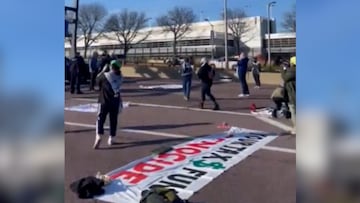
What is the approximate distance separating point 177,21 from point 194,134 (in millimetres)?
1289

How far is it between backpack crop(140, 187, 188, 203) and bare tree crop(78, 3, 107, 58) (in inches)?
32.5

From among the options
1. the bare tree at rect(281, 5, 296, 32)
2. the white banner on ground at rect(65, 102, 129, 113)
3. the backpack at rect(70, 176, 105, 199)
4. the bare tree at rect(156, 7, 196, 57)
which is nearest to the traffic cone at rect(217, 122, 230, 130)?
the white banner on ground at rect(65, 102, 129, 113)

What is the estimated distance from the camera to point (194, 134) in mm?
3082

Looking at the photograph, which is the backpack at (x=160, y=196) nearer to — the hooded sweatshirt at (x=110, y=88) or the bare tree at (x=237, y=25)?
the bare tree at (x=237, y=25)

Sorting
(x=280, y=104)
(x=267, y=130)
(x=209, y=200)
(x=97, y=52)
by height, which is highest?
(x=97, y=52)

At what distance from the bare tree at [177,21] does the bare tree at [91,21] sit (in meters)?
0.28

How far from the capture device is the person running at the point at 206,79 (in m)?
3.25

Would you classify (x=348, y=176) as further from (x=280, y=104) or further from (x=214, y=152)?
(x=280, y=104)

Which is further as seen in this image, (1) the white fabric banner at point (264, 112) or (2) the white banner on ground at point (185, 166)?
(1) the white fabric banner at point (264, 112)

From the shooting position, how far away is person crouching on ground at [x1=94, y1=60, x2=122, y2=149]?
2635 millimetres

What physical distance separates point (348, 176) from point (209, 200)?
1209 millimetres

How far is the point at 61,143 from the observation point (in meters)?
1.14

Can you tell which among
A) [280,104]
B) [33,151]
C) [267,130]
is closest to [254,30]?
[33,151]

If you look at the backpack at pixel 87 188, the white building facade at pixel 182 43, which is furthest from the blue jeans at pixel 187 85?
the backpack at pixel 87 188
